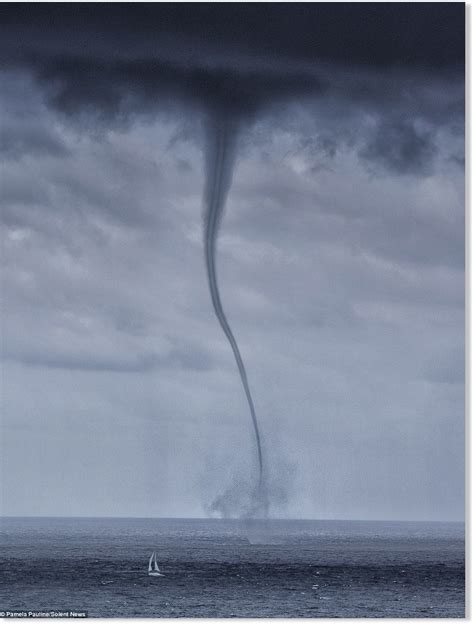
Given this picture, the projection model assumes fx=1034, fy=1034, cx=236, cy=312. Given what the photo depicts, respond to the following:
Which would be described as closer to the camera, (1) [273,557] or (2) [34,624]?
(2) [34,624]

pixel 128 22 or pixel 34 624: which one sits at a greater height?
pixel 128 22

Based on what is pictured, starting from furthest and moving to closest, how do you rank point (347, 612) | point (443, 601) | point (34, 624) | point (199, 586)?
point (199, 586)
point (443, 601)
point (347, 612)
point (34, 624)

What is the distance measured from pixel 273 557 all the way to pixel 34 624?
165ft

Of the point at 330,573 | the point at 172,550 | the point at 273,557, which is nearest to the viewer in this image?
the point at 330,573

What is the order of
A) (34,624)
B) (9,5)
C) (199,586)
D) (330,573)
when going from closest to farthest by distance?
1. (34,624)
2. (9,5)
3. (199,586)
4. (330,573)

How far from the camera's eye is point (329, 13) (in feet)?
88.3

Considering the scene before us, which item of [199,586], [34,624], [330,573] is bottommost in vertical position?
[34,624]

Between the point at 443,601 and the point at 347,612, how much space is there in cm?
488

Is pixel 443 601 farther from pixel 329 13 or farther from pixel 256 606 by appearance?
pixel 329 13

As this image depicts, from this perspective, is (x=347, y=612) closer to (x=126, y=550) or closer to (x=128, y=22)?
(x=128, y=22)

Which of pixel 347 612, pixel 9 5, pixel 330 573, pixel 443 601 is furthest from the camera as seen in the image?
pixel 330 573

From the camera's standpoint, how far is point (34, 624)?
78.9ft

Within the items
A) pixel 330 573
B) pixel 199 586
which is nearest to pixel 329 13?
pixel 199 586

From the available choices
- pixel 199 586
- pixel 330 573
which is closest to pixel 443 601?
pixel 199 586
